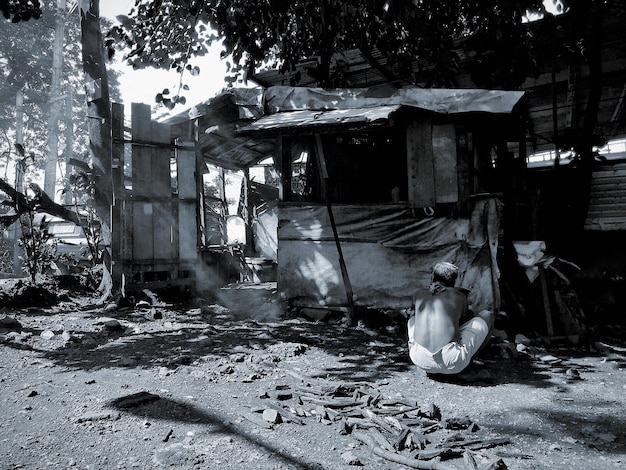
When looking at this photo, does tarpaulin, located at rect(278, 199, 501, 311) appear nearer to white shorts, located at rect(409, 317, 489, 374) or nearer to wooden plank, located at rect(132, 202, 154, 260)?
white shorts, located at rect(409, 317, 489, 374)

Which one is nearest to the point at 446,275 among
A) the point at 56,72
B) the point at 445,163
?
the point at 445,163

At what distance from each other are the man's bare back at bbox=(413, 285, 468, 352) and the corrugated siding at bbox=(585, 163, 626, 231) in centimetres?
569

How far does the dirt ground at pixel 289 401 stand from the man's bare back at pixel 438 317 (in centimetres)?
51

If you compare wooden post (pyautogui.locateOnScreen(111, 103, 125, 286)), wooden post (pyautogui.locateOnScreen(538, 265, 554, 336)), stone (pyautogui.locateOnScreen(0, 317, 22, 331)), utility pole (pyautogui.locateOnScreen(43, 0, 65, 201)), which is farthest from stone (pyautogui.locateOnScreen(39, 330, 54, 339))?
utility pole (pyautogui.locateOnScreen(43, 0, 65, 201))

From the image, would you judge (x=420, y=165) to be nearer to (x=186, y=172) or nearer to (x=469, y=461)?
(x=186, y=172)

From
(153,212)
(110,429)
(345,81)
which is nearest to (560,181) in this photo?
(345,81)

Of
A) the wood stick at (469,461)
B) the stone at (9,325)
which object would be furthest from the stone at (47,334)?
the wood stick at (469,461)

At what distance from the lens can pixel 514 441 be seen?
312 cm

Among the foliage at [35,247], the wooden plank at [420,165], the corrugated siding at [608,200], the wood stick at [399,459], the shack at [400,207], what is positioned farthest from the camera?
the foliage at [35,247]

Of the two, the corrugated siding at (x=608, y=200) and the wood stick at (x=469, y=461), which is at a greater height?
the corrugated siding at (x=608, y=200)

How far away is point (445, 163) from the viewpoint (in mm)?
7203

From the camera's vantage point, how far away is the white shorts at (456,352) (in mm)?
4293

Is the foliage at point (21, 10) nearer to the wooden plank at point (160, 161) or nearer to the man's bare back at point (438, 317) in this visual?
the wooden plank at point (160, 161)

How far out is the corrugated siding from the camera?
8250 mm
